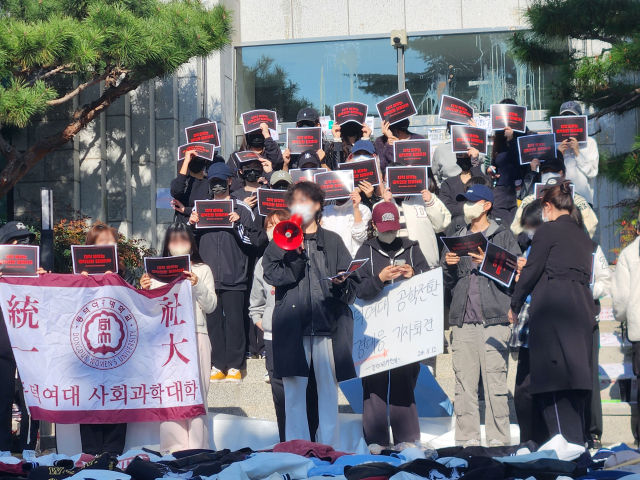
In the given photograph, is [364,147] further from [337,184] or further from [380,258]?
[380,258]

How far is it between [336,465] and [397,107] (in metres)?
4.94

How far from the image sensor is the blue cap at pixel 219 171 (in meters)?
8.77

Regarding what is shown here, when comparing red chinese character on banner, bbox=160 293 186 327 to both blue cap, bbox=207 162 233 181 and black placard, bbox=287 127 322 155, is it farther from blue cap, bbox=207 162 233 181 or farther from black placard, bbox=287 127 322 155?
black placard, bbox=287 127 322 155

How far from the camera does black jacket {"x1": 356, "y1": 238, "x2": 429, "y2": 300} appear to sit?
7.04 meters

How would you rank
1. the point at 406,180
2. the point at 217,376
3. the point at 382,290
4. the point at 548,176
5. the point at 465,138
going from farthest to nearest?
the point at 465,138, the point at 548,176, the point at 217,376, the point at 406,180, the point at 382,290

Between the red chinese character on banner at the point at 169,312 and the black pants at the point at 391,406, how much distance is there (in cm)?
159

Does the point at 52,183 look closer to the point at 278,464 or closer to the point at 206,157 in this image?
the point at 206,157

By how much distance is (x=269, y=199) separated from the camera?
821 centimetres

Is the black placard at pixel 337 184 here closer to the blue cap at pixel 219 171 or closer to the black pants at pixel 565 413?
the blue cap at pixel 219 171

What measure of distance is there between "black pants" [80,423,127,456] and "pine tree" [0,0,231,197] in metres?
3.47

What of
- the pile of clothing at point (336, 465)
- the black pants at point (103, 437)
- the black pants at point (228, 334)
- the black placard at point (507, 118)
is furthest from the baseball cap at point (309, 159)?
the pile of clothing at point (336, 465)

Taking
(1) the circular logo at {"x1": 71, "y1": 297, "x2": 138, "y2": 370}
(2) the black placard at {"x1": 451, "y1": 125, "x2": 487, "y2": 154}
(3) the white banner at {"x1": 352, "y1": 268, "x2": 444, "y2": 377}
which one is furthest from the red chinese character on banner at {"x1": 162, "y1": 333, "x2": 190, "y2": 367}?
(2) the black placard at {"x1": 451, "y1": 125, "x2": 487, "y2": 154}

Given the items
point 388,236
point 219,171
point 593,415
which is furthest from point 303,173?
point 593,415

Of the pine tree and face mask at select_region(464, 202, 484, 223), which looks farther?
the pine tree
